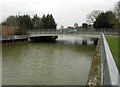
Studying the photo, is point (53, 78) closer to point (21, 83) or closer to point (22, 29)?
point (21, 83)

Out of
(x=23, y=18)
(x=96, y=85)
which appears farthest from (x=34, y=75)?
(x=23, y=18)

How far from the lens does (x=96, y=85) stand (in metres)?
7.16

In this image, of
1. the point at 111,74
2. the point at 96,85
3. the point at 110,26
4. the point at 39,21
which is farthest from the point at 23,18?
the point at 111,74

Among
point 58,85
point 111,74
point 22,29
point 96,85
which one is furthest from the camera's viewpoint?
point 22,29

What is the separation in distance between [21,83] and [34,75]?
6.97ft

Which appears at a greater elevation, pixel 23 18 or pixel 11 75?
pixel 23 18

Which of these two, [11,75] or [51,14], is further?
[51,14]

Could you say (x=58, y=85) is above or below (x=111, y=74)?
below

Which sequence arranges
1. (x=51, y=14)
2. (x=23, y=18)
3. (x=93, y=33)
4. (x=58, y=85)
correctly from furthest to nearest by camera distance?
1. (x=51, y=14)
2. (x=23, y=18)
3. (x=93, y=33)
4. (x=58, y=85)

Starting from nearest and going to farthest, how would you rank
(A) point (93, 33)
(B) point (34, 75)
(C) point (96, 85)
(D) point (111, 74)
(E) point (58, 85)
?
(D) point (111, 74) < (C) point (96, 85) < (E) point (58, 85) < (B) point (34, 75) < (A) point (93, 33)

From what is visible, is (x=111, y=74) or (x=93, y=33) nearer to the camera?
(x=111, y=74)

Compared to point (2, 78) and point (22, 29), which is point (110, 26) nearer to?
point (22, 29)

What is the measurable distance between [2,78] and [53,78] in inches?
107

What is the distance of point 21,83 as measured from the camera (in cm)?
1201
